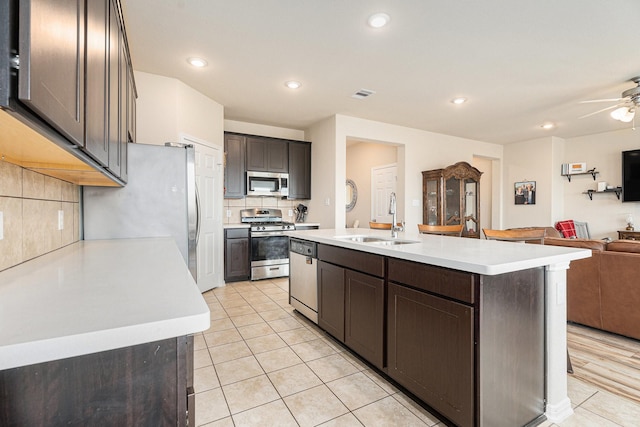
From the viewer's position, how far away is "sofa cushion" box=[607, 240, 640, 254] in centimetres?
252

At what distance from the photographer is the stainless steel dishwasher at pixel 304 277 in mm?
2757

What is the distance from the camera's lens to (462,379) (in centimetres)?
142

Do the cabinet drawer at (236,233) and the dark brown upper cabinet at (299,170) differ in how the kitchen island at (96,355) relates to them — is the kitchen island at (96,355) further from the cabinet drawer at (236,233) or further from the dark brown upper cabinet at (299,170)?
the dark brown upper cabinet at (299,170)

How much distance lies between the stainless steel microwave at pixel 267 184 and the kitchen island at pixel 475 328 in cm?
338

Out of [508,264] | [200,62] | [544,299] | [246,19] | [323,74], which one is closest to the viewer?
[508,264]

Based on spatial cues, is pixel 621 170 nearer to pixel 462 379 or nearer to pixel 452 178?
pixel 452 178

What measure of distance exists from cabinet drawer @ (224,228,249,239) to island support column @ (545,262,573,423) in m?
3.85

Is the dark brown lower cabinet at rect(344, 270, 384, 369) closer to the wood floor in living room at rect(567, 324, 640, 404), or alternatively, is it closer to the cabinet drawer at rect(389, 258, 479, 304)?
the cabinet drawer at rect(389, 258, 479, 304)

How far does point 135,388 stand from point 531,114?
19.2ft

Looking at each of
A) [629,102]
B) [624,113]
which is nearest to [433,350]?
[624,113]

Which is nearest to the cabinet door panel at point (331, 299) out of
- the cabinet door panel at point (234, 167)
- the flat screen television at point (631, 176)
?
the cabinet door panel at point (234, 167)

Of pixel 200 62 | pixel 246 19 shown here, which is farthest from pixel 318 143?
pixel 246 19

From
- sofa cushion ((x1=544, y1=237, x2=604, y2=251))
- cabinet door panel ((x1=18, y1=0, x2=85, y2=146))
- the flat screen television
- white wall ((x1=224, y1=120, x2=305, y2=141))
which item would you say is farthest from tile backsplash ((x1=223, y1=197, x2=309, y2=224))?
the flat screen television

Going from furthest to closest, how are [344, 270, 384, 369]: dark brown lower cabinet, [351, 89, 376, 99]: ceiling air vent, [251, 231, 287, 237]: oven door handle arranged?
[251, 231, 287, 237]: oven door handle, [351, 89, 376, 99]: ceiling air vent, [344, 270, 384, 369]: dark brown lower cabinet
